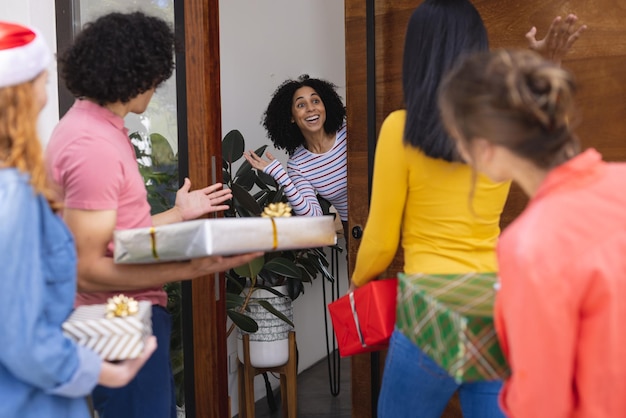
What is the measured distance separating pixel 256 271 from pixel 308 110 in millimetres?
845

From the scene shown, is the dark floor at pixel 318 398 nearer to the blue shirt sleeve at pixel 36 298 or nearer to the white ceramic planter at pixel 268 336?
the white ceramic planter at pixel 268 336

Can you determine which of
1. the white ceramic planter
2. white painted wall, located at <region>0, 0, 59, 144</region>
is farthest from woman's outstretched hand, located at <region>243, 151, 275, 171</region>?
white painted wall, located at <region>0, 0, 59, 144</region>

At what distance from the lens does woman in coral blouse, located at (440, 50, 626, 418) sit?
2.90 ft

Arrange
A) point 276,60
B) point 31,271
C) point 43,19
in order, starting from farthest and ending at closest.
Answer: point 276,60
point 43,19
point 31,271

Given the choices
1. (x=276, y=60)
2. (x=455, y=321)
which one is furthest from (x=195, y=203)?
(x=276, y=60)

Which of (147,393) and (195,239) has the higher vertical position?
(195,239)

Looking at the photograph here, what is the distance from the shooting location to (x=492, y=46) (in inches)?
93.0

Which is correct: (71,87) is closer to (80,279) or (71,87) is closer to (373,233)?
(80,279)

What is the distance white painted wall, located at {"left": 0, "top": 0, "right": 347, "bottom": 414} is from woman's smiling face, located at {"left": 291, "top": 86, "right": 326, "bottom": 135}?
35cm

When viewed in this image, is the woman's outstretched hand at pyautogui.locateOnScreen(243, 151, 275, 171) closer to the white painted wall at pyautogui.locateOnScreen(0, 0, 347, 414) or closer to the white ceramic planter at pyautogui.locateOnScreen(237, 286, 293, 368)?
the white painted wall at pyautogui.locateOnScreen(0, 0, 347, 414)

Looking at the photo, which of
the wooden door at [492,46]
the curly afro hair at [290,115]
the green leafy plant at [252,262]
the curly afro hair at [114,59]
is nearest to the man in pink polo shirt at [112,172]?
the curly afro hair at [114,59]

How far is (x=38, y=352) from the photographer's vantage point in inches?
42.0

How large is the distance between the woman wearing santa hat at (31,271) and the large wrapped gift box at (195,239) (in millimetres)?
206

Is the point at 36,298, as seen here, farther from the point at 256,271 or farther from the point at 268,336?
the point at 268,336
